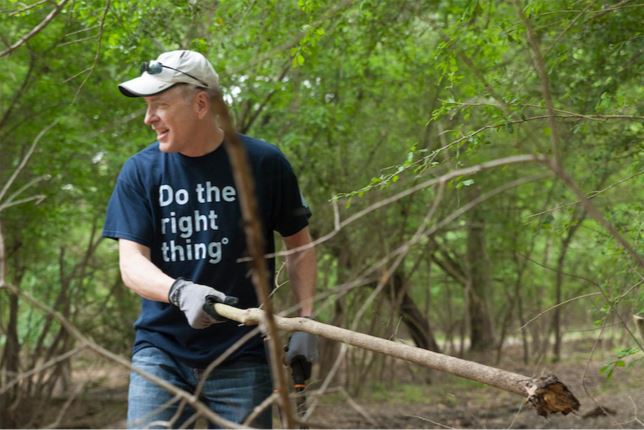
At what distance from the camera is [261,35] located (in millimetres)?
6184

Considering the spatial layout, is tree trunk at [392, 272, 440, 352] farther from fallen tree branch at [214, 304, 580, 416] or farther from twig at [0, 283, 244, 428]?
twig at [0, 283, 244, 428]

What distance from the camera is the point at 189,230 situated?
3.12m

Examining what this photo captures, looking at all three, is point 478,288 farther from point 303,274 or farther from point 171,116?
point 171,116

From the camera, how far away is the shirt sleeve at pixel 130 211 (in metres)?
3.05

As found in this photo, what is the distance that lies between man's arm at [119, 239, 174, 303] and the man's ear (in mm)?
537

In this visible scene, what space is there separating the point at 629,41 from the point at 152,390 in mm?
3180

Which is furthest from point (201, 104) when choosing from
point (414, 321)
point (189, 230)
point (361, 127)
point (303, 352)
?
point (414, 321)

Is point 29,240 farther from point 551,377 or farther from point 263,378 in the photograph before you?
point 551,377

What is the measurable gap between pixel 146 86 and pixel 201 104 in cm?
21

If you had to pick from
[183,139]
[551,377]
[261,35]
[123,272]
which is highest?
[261,35]

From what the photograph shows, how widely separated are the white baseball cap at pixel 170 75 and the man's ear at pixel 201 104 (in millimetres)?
38

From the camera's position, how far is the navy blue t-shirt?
10.1 feet

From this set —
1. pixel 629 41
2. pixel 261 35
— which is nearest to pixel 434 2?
pixel 261 35

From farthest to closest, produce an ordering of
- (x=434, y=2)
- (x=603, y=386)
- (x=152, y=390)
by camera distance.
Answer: (x=603, y=386) → (x=434, y=2) → (x=152, y=390)
